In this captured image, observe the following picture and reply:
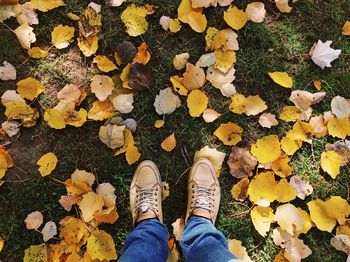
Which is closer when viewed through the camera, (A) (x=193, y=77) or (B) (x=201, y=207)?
(B) (x=201, y=207)

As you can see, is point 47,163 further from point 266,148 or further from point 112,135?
point 266,148

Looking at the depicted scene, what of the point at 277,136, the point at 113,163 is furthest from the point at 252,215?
the point at 113,163

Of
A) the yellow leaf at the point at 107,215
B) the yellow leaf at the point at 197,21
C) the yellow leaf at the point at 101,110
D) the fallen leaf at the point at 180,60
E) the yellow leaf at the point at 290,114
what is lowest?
the yellow leaf at the point at 107,215

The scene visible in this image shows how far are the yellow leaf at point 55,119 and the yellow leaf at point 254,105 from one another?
1.14m

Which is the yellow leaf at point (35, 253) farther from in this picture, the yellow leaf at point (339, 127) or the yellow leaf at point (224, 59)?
the yellow leaf at point (339, 127)

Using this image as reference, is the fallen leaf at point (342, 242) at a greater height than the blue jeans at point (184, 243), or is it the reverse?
the blue jeans at point (184, 243)

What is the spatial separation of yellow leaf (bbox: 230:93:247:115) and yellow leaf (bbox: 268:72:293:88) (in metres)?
0.24

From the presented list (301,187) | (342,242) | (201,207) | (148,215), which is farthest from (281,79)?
(148,215)

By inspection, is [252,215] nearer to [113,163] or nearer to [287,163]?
[287,163]

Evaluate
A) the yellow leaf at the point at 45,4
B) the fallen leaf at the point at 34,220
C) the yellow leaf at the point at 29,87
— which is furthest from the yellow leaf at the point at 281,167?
the yellow leaf at the point at 45,4

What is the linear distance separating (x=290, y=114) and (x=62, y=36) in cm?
153

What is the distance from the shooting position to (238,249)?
2.57 m

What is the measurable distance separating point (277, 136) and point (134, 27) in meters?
1.14

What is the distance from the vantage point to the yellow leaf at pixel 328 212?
2580 millimetres
